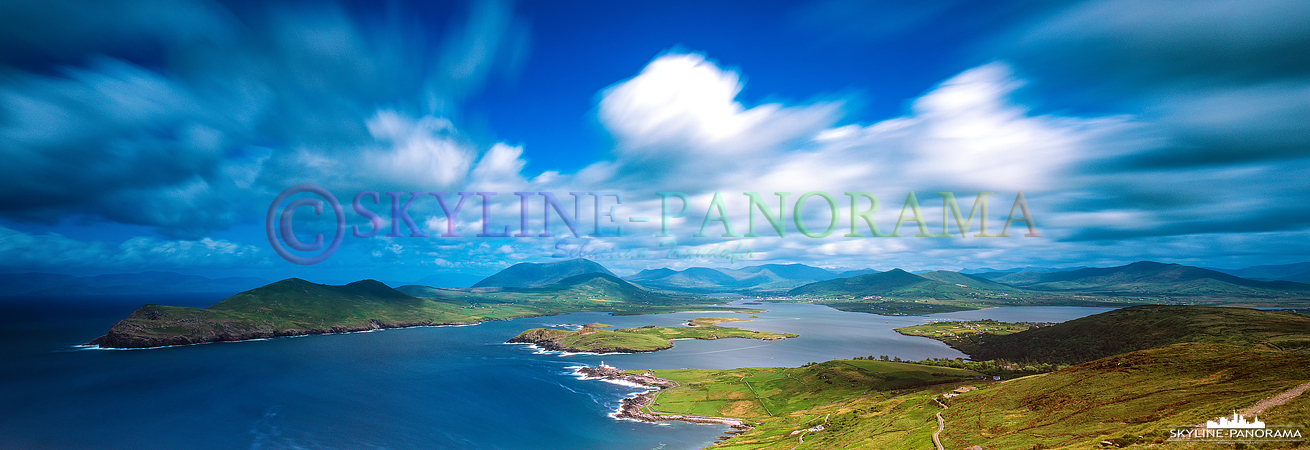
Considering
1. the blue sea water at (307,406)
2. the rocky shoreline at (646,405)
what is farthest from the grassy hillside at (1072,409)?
the blue sea water at (307,406)

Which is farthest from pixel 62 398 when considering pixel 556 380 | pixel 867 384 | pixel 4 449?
pixel 867 384

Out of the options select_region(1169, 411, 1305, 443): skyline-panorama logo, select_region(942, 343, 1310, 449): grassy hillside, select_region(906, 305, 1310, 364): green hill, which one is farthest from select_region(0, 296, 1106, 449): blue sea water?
select_region(906, 305, 1310, 364): green hill

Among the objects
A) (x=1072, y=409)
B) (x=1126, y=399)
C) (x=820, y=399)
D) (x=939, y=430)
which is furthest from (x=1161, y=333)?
(x=939, y=430)

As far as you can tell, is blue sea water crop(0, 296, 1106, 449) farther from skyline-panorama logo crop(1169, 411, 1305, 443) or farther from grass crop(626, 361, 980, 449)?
skyline-panorama logo crop(1169, 411, 1305, 443)

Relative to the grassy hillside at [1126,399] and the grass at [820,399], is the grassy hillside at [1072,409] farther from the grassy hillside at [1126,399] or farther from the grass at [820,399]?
the grass at [820,399]

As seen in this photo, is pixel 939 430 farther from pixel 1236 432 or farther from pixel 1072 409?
pixel 1236 432

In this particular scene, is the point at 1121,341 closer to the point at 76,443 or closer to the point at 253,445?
the point at 253,445

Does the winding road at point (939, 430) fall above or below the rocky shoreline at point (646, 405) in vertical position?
above
